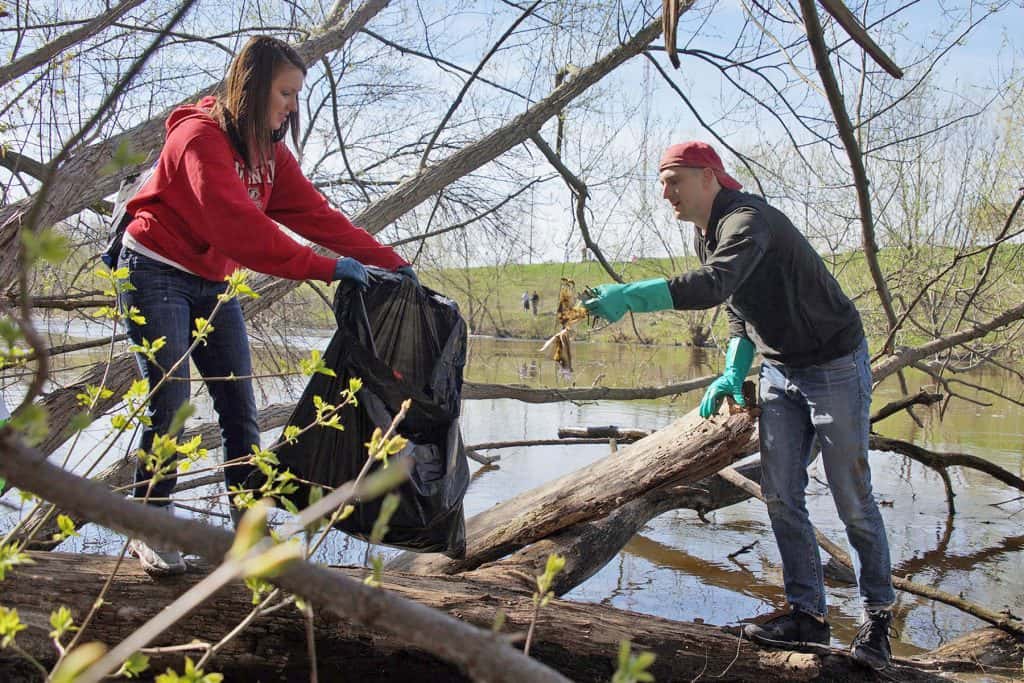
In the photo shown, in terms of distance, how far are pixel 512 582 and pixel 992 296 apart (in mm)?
7058

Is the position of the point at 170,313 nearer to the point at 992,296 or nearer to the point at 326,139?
the point at 326,139

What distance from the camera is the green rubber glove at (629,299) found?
108 inches

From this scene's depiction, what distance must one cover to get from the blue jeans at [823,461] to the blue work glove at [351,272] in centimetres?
149

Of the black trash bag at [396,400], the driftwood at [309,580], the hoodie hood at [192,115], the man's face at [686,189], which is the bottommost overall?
the driftwood at [309,580]

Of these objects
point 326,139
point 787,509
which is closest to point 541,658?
point 787,509

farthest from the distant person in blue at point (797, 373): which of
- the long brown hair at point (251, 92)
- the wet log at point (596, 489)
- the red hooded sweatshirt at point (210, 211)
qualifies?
the long brown hair at point (251, 92)

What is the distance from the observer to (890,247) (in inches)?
354

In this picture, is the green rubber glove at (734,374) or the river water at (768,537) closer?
the green rubber glove at (734,374)

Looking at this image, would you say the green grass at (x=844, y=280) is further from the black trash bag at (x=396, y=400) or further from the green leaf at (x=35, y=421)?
the green leaf at (x=35, y=421)

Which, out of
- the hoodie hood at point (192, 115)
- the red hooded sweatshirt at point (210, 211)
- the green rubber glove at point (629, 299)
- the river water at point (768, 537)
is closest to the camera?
the red hooded sweatshirt at point (210, 211)

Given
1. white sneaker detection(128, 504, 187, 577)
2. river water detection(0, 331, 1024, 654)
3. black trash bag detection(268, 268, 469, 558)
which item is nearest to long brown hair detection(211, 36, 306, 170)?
black trash bag detection(268, 268, 469, 558)

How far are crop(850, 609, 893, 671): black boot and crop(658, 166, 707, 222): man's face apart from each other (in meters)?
1.47

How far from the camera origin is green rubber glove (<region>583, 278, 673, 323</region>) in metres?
2.74

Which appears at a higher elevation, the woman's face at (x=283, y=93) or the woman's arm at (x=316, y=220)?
the woman's face at (x=283, y=93)
